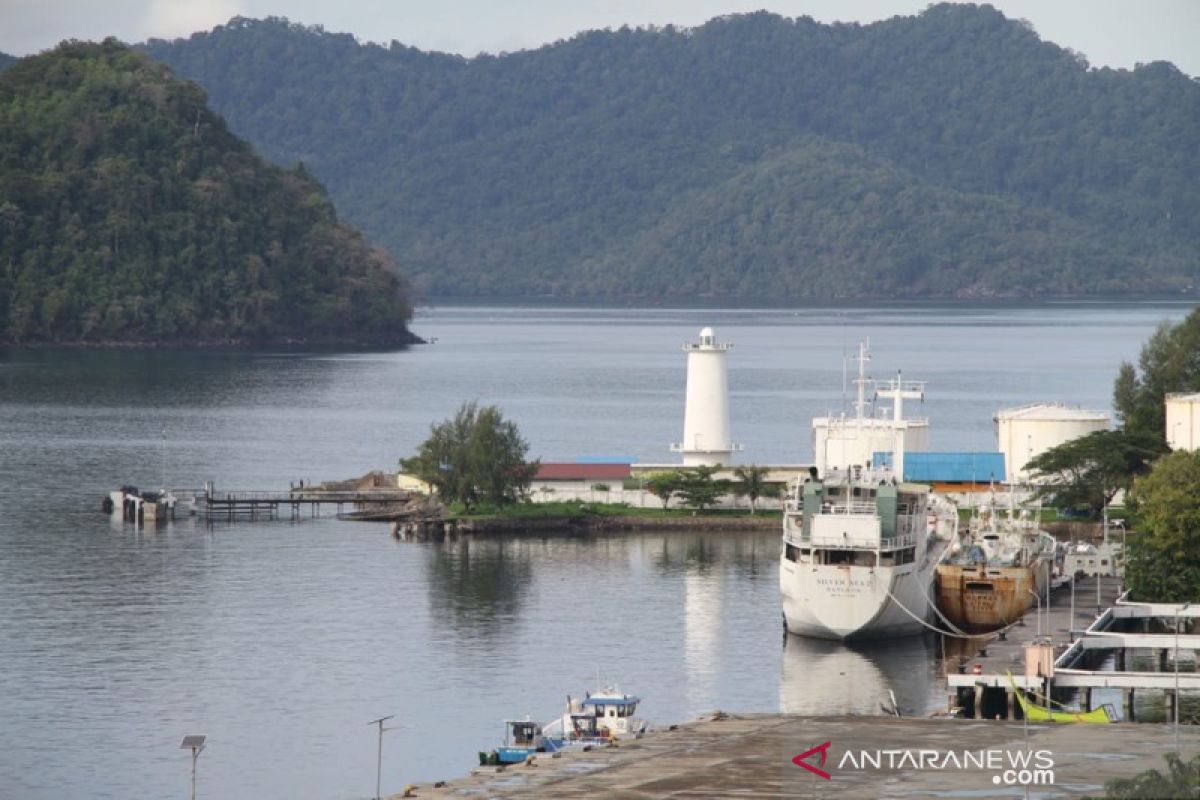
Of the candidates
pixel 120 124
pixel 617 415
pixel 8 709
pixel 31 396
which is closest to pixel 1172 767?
pixel 8 709

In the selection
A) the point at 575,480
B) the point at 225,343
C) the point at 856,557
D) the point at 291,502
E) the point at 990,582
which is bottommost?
the point at 990,582

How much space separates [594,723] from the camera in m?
39.3

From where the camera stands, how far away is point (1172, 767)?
25.9m

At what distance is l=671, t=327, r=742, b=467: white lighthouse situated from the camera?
247 feet

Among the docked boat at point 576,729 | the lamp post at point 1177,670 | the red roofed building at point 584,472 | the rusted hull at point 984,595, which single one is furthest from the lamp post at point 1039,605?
the red roofed building at point 584,472

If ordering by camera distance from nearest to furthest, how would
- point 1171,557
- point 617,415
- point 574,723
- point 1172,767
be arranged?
point 1172,767
point 574,723
point 1171,557
point 617,415

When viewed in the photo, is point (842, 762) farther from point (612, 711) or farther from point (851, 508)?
point (851, 508)

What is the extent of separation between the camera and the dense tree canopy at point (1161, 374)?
7488 cm

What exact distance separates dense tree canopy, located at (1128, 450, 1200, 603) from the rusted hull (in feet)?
7.70

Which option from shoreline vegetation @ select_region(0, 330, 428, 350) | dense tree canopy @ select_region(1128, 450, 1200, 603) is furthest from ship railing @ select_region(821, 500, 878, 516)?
shoreline vegetation @ select_region(0, 330, 428, 350)

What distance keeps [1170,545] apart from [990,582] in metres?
4.03

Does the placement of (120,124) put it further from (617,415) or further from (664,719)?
(664,719)

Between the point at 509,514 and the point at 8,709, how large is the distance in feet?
94.8

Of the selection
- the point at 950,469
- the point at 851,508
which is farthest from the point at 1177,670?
the point at 950,469
